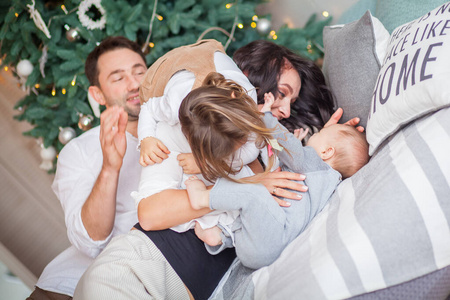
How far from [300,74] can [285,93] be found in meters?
0.20

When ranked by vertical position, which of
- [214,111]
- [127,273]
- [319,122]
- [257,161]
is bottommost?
[319,122]

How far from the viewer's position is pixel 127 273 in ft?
3.75

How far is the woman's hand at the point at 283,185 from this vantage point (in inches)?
47.6

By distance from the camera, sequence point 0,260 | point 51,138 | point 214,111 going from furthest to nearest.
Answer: point 51,138, point 0,260, point 214,111

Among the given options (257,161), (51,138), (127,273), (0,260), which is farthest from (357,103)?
(0,260)

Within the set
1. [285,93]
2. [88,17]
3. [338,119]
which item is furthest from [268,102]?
[88,17]

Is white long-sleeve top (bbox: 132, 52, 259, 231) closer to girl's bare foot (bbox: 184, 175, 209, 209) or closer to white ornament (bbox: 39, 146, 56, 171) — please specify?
girl's bare foot (bbox: 184, 175, 209, 209)

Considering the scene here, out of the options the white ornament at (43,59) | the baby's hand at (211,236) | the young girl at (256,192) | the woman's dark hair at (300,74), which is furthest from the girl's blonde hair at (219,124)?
the white ornament at (43,59)

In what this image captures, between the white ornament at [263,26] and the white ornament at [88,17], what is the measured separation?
919 mm

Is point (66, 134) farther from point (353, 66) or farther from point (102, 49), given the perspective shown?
point (353, 66)

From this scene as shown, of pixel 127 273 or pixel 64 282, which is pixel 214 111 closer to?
pixel 127 273

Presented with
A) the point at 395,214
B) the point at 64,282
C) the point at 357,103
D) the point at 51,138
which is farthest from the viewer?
the point at 51,138

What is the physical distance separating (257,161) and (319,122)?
40cm

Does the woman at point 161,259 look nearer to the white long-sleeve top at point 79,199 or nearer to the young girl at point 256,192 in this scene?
the young girl at point 256,192
